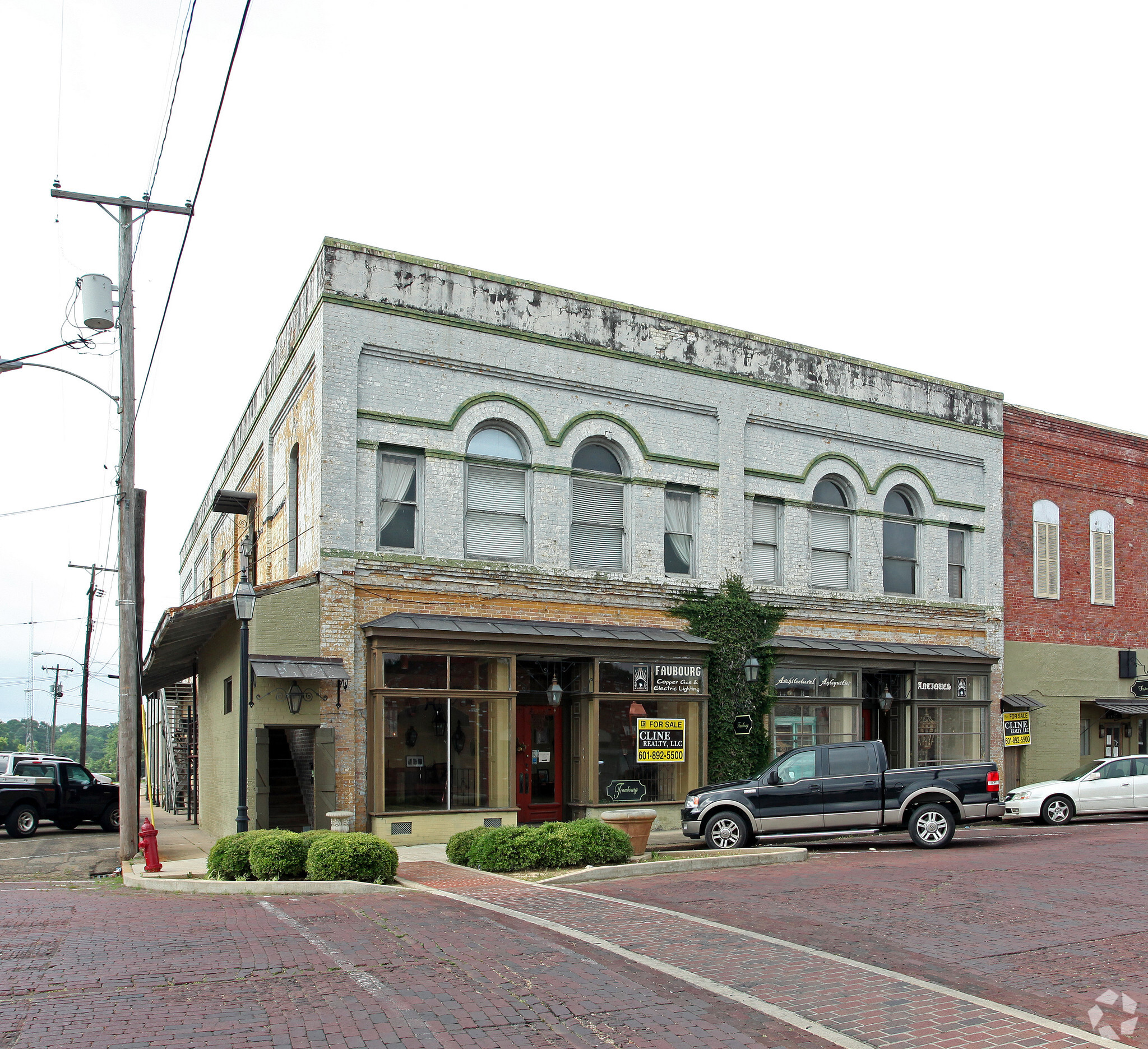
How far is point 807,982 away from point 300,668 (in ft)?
35.3

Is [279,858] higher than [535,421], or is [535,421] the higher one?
[535,421]

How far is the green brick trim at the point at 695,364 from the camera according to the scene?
746 inches

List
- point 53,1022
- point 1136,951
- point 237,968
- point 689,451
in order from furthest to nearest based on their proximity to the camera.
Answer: point 689,451 < point 1136,951 < point 237,968 < point 53,1022

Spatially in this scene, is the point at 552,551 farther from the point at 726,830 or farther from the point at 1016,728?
the point at 1016,728

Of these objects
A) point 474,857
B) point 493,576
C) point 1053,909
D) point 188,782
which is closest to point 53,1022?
point 474,857

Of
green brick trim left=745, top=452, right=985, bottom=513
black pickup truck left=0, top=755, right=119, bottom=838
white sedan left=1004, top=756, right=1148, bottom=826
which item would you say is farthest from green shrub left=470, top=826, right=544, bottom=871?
black pickup truck left=0, top=755, right=119, bottom=838

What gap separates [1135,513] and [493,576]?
18.9 metres

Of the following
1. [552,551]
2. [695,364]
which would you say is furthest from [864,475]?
[552,551]

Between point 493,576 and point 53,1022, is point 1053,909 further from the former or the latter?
point 493,576

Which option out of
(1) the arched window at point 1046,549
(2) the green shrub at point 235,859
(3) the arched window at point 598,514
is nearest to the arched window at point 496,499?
(3) the arched window at point 598,514

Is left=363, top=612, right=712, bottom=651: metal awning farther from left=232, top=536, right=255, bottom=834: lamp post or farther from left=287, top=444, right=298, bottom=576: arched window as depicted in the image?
left=287, top=444, right=298, bottom=576: arched window

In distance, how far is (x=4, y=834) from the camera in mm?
25469

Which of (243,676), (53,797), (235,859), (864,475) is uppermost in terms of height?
(864,475)

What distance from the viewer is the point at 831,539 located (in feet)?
78.0
